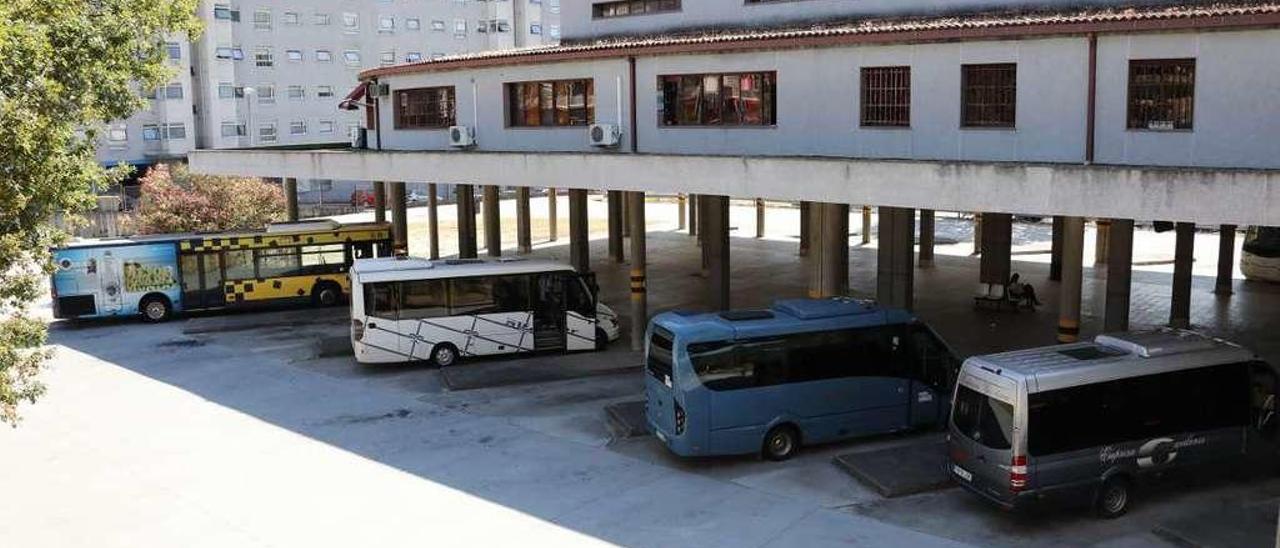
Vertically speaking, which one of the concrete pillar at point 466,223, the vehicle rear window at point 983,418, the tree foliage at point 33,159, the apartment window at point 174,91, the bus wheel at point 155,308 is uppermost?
the apartment window at point 174,91

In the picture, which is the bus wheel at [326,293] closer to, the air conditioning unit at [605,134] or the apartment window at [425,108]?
the apartment window at [425,108]

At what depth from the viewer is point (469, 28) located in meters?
69.5

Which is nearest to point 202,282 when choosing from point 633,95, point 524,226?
point 633,95

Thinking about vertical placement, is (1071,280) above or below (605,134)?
below

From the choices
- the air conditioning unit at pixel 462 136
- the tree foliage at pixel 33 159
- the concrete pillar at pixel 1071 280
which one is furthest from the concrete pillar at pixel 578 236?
the tree foliage at pixel 33 159

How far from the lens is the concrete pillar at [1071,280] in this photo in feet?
60.6

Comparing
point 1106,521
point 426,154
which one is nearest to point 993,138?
point 1106,521

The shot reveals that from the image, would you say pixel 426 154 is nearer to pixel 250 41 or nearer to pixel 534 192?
pixel 250 41

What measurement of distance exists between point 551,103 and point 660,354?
30.2 feet

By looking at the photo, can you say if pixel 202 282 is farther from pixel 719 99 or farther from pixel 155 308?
pixel 719 99

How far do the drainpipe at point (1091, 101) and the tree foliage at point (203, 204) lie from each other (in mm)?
26795

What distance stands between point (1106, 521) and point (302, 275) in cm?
2123

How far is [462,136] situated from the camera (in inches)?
980

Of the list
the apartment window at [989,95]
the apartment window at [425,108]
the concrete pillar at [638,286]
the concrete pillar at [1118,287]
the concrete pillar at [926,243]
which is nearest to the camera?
the apartment window at [989,95]
